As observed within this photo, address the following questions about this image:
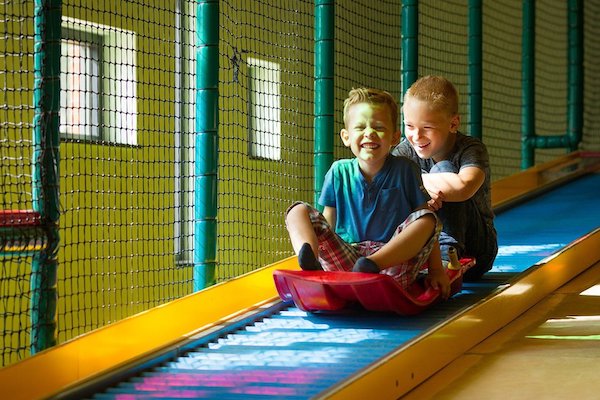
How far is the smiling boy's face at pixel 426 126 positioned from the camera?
2.65 meters

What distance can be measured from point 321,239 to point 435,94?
606mm

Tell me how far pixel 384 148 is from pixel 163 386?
0.92 meters

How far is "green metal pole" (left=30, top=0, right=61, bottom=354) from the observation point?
2.10m

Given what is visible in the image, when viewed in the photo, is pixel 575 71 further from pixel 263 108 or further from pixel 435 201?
pixel 435 201

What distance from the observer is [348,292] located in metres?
2.23

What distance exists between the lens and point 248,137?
6473mm

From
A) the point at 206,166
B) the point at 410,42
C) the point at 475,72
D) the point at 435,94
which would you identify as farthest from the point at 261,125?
the point at 435,94

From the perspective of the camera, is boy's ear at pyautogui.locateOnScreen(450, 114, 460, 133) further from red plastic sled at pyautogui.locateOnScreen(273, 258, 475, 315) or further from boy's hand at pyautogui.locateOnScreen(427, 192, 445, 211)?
red plastic sled at pyautogui.locateOnScreen(273, 258, 475, 315)

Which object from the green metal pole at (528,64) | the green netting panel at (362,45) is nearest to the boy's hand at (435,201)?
the green metal pole at (528,64)

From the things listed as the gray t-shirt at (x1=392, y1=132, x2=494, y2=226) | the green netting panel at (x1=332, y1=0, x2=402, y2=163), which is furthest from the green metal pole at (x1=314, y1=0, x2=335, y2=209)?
the green netting panel at (x1=332, y1=0, x2=402, y2=163)

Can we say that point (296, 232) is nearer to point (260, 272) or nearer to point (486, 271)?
point (260, 272)

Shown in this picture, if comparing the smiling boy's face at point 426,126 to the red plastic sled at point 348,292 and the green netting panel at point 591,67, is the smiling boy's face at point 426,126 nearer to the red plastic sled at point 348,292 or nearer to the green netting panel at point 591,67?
the red plastic sled at point 348,292

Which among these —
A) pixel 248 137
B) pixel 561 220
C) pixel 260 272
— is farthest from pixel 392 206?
pixel 248 137

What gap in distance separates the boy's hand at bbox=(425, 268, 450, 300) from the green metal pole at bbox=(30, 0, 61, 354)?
954mm
